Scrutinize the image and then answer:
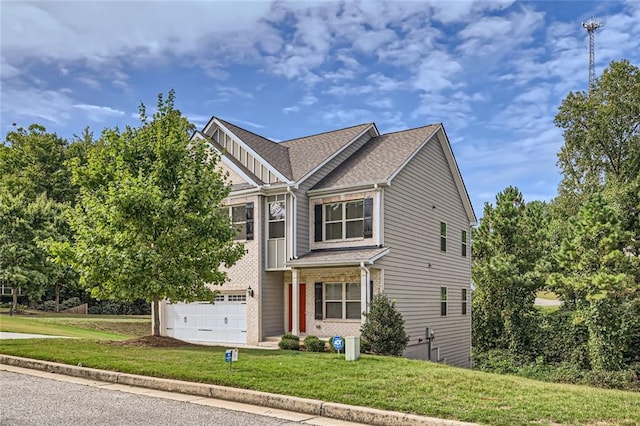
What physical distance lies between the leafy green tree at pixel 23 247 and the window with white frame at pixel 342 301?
20144 millimetres

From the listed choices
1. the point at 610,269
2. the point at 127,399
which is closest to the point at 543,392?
the point at 127,399

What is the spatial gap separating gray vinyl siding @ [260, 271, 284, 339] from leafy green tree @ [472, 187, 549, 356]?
837 cm

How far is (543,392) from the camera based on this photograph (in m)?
9.65

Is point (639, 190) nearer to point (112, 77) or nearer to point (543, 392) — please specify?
point (543, 392)

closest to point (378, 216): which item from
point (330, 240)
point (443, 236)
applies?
point (330, 240)

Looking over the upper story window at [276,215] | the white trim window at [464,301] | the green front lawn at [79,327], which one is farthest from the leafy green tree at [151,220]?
the white trim window at [464,301]

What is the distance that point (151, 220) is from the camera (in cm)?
1555

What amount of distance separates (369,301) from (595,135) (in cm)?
2303

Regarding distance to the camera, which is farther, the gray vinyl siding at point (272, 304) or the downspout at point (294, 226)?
the gray vinyl siding at point (272, 304)

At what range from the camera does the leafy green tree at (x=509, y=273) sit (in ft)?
75.8

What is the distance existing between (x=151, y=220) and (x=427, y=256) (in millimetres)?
11194

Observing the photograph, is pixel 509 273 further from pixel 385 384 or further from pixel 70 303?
pixel 70 303

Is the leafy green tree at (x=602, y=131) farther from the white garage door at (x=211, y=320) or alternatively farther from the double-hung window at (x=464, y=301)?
the white garage door at (x=211, y=320)

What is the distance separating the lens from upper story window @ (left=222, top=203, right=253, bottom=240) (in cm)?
2098
